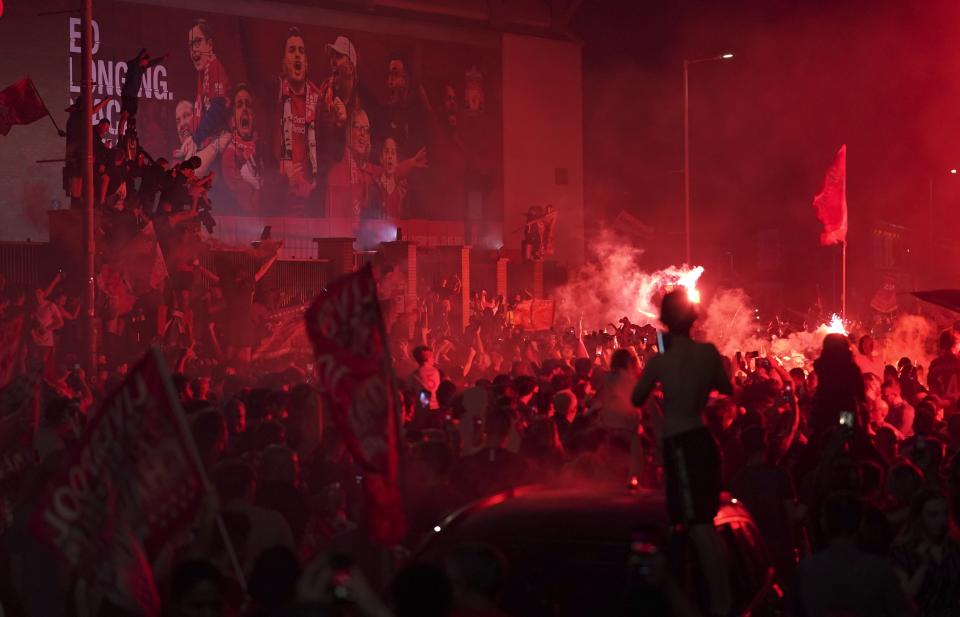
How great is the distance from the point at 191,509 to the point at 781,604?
2.62 metres

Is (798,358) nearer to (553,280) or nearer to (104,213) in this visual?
(104,213)

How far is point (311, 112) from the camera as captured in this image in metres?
42.1

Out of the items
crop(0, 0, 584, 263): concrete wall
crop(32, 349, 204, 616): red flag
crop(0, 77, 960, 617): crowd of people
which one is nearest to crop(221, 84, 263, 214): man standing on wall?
crop(0, 0, 584, 263): concrete wall

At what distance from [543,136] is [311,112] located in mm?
9932

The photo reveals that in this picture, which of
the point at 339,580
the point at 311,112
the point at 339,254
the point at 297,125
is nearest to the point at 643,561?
the point at 339,580

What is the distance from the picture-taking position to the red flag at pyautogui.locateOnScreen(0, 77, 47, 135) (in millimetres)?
23594

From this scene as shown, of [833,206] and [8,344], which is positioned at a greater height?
[833,206]

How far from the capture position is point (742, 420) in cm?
900

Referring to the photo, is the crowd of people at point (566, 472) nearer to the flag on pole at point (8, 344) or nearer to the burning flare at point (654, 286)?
the flag on pole at point (8, 344)

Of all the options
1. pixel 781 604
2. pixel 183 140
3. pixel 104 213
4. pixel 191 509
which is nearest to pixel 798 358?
pixel 104 213

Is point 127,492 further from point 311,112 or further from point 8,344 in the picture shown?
point 311,112

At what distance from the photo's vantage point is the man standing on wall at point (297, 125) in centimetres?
4144

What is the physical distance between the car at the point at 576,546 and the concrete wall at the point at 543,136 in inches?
→ 1622

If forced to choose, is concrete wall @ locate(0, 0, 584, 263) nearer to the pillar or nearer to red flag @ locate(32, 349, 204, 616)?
the pillar
